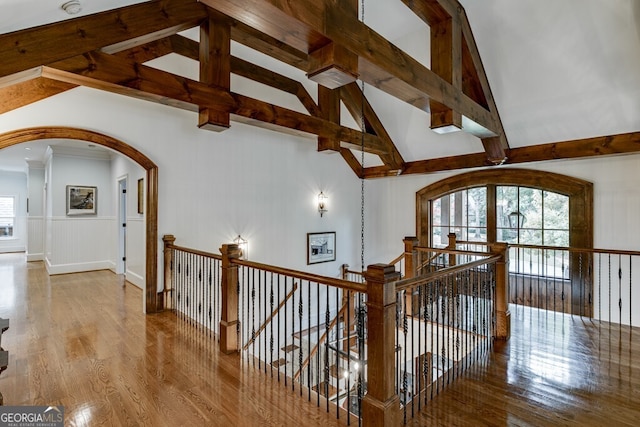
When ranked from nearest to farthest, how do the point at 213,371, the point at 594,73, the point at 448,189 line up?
the point at 213,371, the point at 594,73, the point at 448,189

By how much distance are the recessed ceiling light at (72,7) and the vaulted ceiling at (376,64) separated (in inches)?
2.2

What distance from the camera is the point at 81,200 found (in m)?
7.18

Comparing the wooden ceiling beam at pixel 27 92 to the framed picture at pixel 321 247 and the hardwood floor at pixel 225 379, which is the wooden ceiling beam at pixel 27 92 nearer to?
the hardwood floor at pixel 225 379

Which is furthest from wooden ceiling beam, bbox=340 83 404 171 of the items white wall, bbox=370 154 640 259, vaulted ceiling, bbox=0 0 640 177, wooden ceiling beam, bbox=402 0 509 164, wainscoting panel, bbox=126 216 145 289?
wainscoting panel, bbox=126 216 145 289

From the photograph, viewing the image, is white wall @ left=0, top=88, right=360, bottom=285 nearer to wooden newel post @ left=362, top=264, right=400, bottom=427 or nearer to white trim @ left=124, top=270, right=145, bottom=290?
white trim @ left=124, top=270, right=145, bottom=290

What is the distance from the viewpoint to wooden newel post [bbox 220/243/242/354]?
3.31m

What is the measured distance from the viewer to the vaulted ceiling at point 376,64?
2385mm

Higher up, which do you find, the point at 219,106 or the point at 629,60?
the point at 629,60

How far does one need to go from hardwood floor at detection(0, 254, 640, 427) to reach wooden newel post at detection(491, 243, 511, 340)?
0.60ft

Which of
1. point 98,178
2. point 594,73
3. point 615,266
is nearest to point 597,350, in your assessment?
point 615,266

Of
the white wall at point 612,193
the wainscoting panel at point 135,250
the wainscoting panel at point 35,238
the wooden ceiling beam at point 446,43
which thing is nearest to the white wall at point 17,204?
the wainscoting panel at point 35,238

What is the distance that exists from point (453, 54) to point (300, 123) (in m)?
2.10

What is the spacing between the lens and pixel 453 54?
357 centimetres

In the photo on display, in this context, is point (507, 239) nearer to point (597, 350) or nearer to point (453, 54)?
point (597, 350)
